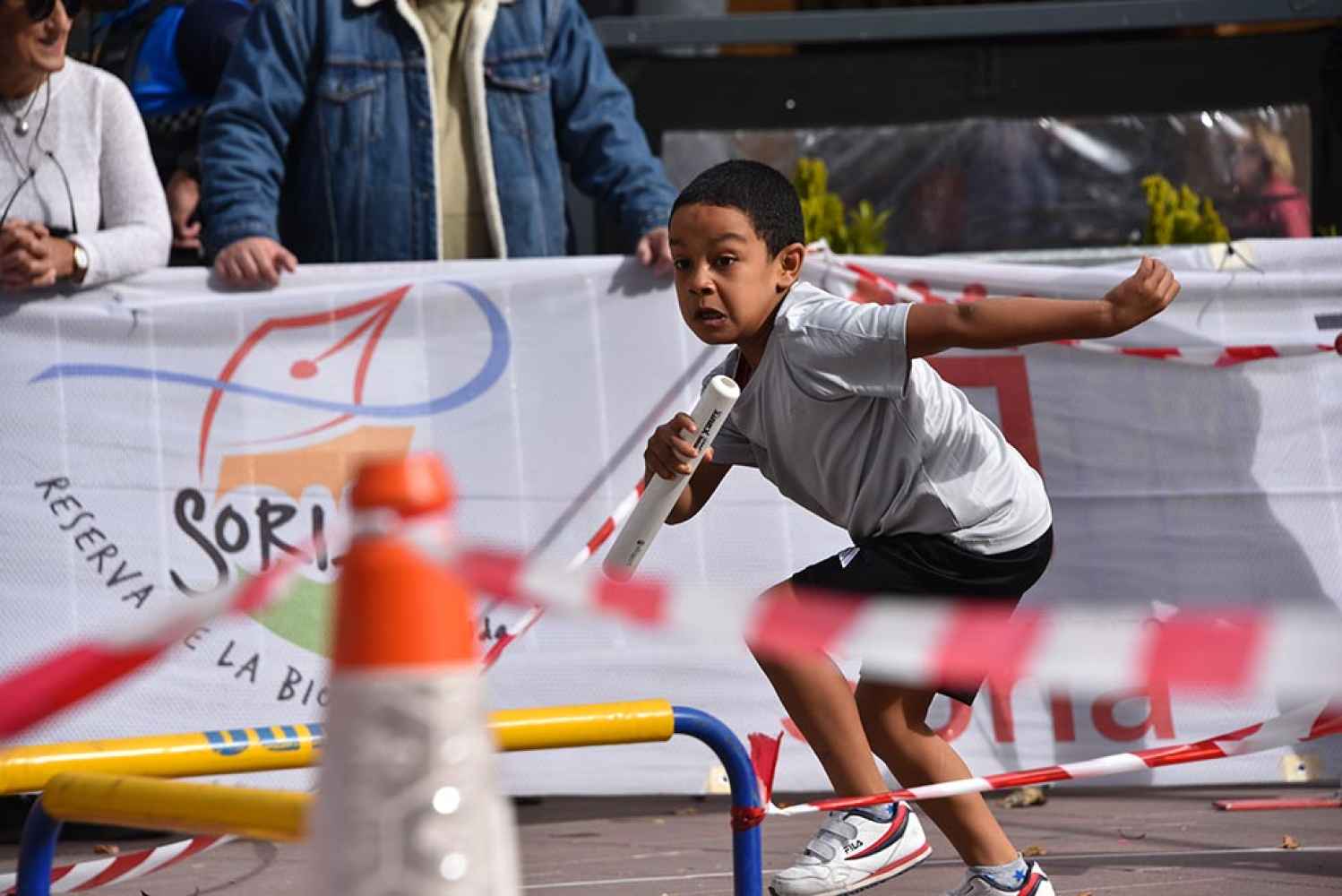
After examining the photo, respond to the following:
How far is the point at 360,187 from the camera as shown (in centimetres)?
612

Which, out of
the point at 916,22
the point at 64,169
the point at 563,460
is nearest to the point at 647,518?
the point at 563,460

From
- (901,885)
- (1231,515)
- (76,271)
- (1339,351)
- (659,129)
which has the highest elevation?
(659,129)

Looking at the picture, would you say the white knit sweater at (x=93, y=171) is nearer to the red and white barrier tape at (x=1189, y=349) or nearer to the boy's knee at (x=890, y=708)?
the red and white barrier tape at (x=1189, y=349)

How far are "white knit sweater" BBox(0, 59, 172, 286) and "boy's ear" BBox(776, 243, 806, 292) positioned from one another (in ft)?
7.95

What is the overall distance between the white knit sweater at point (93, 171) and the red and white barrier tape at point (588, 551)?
1.50 metres

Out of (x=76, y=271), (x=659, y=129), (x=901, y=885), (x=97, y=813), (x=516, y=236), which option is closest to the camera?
(x=97, y=813)

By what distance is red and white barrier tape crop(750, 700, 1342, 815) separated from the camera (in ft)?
Result: 12.5

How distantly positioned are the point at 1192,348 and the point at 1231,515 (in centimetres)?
51

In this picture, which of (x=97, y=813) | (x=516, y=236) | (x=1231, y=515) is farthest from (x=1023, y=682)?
(x=97, y=813)

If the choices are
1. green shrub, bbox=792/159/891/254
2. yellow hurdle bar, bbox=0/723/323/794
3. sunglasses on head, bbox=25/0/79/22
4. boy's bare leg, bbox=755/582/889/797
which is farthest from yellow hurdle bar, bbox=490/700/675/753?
green shrub, bbox=792/159/891/254

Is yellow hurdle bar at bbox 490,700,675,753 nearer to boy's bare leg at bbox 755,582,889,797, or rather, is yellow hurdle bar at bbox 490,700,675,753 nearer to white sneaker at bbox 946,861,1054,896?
boy's bare leg at bbox 755,582,889,797

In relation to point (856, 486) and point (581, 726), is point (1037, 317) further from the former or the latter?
point (581, 726)

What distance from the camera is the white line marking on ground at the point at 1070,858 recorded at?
468 cm

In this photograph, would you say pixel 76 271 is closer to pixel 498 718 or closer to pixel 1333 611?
pixel 498 718
